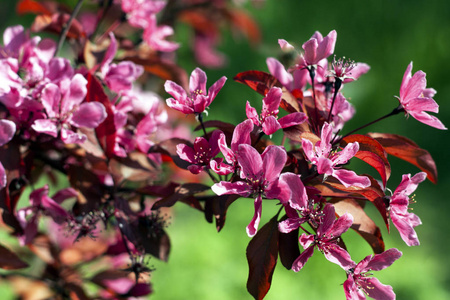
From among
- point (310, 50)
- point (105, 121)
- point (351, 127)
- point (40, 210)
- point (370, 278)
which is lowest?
point (351, 127)

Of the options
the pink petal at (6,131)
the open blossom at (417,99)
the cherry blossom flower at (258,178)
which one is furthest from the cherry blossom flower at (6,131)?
the open blossom at (417,99)

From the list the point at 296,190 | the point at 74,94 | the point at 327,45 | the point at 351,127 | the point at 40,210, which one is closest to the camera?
the point at 296,190

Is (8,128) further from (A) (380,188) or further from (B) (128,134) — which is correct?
(A) (380,188)

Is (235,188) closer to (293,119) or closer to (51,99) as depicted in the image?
(293,119)

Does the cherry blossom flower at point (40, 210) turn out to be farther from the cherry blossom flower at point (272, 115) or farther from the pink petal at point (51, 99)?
the cherry blossom flower at point (272, 115)

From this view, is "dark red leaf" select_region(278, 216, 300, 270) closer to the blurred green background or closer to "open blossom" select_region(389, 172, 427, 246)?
"open blossom" select_region(389, 172, 427, 246)

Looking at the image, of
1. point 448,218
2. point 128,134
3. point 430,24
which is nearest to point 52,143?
point 128,134

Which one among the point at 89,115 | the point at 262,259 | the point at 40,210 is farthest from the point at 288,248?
the point at 40,210
